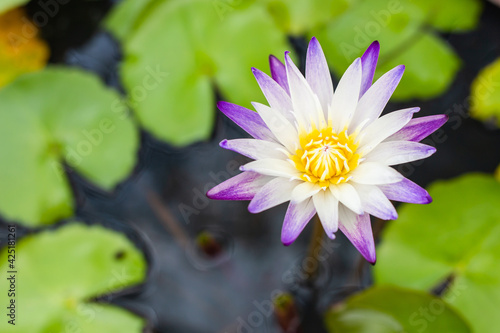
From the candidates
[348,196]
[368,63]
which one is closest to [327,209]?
[348,196]

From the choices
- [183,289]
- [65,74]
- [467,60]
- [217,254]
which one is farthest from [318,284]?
[65,74]

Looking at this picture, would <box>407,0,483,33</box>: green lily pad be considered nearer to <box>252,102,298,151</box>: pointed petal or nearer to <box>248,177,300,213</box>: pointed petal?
<box>252,102,298,151</box>: pointed petal

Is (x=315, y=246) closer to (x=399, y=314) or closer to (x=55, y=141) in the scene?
(x=399, y=314)

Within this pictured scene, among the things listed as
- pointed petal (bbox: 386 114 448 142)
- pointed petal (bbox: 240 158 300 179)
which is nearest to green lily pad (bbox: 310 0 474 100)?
pointed petal (bbox: 386 114 448 142)

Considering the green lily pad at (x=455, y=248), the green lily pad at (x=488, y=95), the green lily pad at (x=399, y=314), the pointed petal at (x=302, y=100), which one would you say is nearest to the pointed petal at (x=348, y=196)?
the pointed petal at (x=302, y=100)

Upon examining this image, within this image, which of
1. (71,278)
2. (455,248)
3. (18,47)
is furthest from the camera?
(18,47)

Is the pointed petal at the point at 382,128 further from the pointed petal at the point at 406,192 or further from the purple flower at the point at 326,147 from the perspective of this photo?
the pointed petal at the point at 406,192
